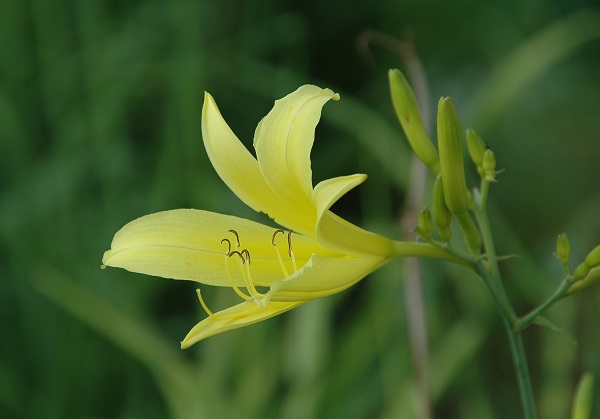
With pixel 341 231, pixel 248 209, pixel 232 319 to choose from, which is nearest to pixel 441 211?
pixel 341 231

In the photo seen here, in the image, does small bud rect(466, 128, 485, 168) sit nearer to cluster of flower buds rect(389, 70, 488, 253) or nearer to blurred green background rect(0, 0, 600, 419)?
cluster of flower buds rect(389, 70, 488, 253)

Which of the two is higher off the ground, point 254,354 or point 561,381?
point 254,354

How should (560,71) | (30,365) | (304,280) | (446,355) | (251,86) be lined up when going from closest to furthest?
1. (304,280)
2. (446,355)
3. (30,365)
4. (251,86)
5. (560,71)

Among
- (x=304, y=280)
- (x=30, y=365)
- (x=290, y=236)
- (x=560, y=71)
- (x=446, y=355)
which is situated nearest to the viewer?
(x=304, y=280)

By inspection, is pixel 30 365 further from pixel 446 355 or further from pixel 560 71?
pixel 560 71

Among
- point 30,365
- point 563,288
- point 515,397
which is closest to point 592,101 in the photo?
point 515,397

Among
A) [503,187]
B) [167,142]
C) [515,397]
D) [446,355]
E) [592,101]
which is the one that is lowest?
[515,397]

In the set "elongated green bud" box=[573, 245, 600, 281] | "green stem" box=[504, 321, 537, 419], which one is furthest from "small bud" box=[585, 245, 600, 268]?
"green stem" box=[504, 321, 537, 419]
